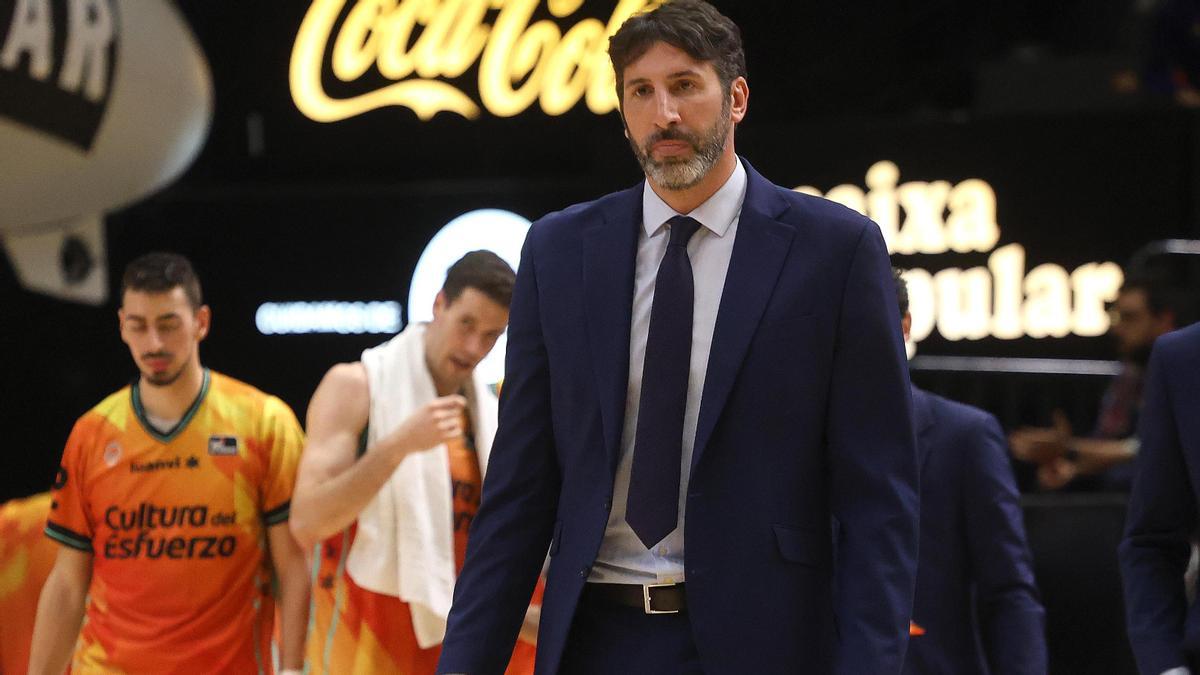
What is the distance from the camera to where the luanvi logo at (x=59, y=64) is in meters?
8.72

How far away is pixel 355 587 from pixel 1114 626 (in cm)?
428

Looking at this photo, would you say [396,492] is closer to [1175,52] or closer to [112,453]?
[112,453]

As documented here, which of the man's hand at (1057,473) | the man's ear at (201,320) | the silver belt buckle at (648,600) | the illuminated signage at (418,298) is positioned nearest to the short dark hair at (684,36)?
the silver belt buckle at (648,600)

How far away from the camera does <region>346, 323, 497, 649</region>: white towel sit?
4797 mm

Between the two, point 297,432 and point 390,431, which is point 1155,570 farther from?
point 297,432

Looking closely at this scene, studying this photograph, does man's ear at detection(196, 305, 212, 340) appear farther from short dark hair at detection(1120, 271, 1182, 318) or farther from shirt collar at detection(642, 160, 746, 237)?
short dark hair at detection(1120, 271, 1182, 318)

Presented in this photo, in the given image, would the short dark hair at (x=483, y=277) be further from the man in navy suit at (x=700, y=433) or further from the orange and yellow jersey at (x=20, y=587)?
the orange and yellow jersey at (x=20, y=587)

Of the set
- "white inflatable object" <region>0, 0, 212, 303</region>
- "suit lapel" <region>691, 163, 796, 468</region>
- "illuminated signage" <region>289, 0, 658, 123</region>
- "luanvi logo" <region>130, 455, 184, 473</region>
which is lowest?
"luanvi logo" <region>130, 455, 184, 473</region>

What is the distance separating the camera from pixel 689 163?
2.83 metres

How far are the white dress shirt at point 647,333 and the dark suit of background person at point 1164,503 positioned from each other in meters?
0.98

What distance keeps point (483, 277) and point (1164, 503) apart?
221 centimetres

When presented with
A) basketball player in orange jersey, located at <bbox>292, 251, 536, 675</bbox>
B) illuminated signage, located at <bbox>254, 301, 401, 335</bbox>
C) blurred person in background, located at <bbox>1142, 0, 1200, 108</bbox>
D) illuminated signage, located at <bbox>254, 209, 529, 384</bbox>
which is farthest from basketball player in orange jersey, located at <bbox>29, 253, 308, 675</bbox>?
blurred person in background, located at <bbox>1142, 0, 1200, 108</bbox>

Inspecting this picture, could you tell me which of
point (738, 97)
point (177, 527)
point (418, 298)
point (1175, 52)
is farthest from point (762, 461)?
point (418, 298)

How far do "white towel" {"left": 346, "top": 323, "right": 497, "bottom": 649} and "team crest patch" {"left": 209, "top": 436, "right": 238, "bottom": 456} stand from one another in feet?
1.53
